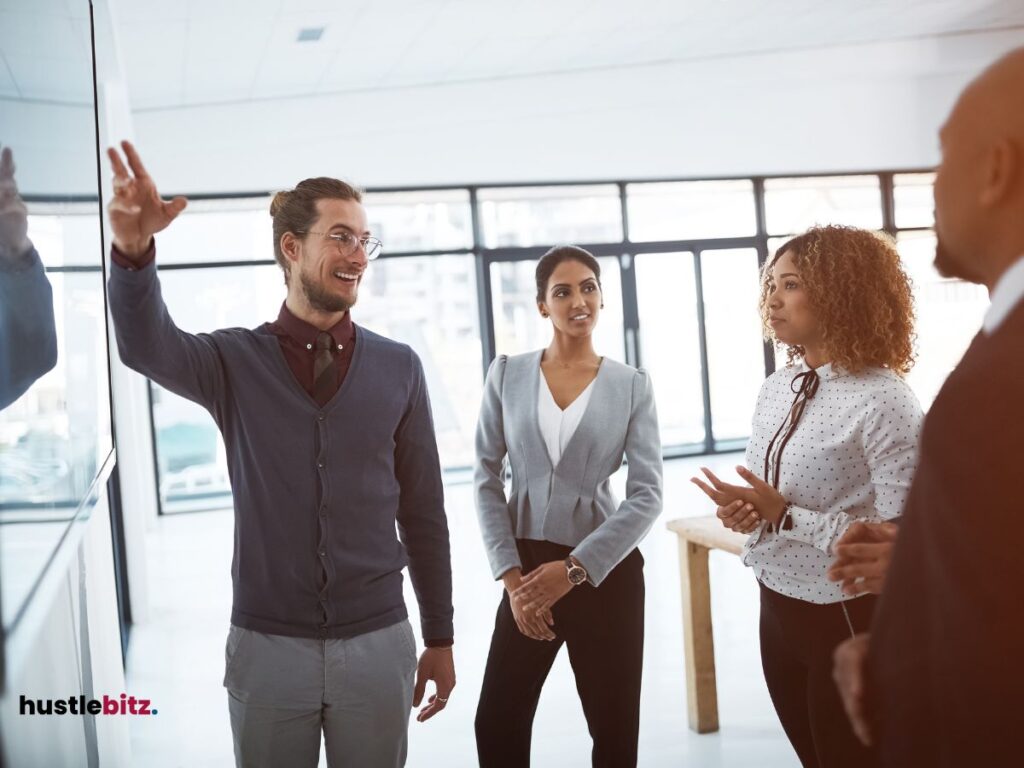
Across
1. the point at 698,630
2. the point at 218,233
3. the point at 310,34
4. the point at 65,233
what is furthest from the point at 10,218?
the point at 218,233

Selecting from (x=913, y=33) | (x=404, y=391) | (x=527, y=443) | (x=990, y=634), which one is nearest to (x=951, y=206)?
(x=990, y=634)

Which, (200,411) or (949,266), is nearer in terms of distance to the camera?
(949,266)

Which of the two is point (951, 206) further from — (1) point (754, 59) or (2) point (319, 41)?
(1) point (754, 59)

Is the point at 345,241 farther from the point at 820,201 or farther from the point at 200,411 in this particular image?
the point at 820,201

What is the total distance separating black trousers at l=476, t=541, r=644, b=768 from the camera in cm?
232

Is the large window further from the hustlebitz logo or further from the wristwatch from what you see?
the wristwatch

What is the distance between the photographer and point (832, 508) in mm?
2018

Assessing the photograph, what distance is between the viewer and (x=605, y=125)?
9.34m

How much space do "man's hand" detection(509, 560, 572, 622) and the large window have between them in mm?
6804

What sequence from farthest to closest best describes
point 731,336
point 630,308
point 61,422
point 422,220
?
point 731,336 < point 630,308 < point 422,220 < point 61,422

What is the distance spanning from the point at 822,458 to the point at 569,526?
0.66 metres

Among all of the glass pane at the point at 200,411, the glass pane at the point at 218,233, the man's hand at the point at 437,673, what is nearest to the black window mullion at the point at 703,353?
the glass pane at the point at 200,411

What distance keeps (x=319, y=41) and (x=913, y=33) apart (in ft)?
20.5

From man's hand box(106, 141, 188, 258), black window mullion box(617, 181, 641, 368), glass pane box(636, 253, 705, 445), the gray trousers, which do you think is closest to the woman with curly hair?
the gray trousers
